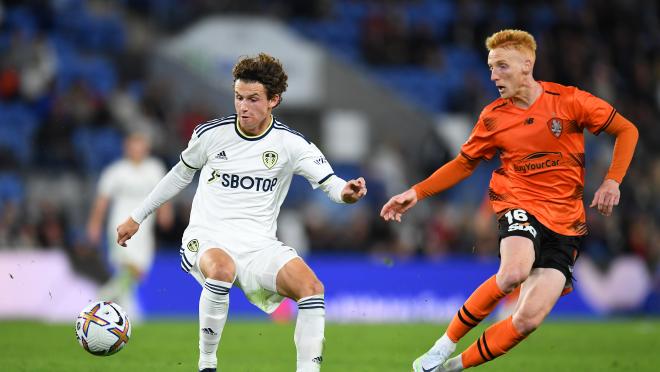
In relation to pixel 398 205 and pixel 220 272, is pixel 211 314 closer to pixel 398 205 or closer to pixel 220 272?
pixel 220 272

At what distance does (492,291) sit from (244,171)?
1.87 metres

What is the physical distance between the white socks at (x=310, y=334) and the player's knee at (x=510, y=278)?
1.21 metres

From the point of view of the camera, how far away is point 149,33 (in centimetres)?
2267

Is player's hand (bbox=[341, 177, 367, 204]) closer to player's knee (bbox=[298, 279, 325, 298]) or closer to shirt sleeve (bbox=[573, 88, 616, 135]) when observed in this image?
player's knee (bbox=[298, 279, 325, 298])

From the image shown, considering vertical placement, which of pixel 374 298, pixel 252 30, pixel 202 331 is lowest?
pixel 202 331

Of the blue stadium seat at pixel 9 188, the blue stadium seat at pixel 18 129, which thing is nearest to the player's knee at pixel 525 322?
the blue stadium seat at pixel 9 188

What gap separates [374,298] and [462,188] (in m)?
5.27

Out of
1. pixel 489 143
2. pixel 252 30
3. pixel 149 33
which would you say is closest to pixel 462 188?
pixel 252 30

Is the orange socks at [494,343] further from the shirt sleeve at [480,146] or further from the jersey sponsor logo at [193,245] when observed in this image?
the jersey sponsor logo at [193,245]

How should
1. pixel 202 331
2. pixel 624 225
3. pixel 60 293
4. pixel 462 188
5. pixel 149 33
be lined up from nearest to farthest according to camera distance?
pixel 202 331 → pixel 60 293 → pixel 624 225 → pixel 462 188 → pixel 149 33

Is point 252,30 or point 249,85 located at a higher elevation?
point 252,30

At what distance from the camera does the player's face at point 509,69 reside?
7.67 meters

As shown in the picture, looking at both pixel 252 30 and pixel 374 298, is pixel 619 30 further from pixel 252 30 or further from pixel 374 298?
pixel 374 298

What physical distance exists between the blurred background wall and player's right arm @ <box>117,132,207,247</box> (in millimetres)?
8050
